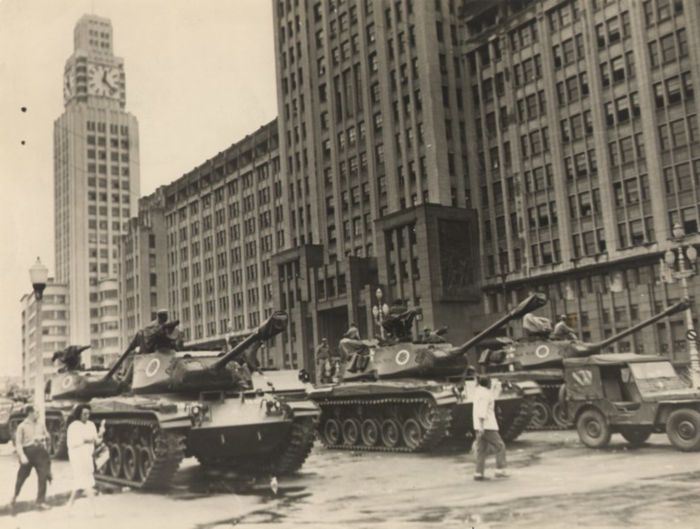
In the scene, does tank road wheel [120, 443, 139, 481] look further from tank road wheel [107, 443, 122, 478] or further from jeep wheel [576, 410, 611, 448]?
jeep wheel [576, 410, 611, 448]

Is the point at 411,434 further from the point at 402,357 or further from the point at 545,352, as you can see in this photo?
the point at 545,352

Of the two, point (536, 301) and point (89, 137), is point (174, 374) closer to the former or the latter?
point (536, 301)

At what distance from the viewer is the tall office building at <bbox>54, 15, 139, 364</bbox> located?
5247 centimetres

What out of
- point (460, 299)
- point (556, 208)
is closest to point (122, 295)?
point (460, 299)

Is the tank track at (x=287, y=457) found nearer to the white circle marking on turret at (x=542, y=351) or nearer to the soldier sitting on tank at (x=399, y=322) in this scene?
the soldier sitting on tank at (x=399, y=322)

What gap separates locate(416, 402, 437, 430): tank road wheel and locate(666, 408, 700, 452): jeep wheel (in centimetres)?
516

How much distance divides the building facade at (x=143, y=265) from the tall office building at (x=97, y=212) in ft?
6.90

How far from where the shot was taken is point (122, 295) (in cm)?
10031

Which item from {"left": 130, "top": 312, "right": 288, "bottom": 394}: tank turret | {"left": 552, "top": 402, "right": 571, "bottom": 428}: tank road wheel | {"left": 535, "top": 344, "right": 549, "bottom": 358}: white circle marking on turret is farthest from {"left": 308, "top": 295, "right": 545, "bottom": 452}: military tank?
{"left": 130, "top": 312, "right": 288, "bottom": 394}: tank turret

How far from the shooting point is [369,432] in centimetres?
2042

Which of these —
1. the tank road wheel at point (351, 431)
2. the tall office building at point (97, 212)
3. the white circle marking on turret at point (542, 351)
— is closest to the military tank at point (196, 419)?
the tank road wheel at point (351, 431)

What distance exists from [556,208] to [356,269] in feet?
55.8

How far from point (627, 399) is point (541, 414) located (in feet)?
18.1

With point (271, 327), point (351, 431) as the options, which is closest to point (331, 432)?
point (351, 431)
